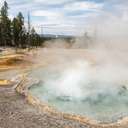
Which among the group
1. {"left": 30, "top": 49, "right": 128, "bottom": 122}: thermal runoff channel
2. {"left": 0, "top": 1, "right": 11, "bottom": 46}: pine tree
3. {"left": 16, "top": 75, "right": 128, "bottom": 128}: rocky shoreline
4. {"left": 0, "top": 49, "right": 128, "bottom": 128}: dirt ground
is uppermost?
{"left": 0, "top": 1, "right": 11, "bottom": 46}: pine tree

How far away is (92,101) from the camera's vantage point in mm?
22734

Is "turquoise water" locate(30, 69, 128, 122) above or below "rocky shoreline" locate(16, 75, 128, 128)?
below

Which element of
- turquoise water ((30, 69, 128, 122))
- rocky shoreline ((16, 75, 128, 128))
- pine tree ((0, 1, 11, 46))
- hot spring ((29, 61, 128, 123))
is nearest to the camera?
rocky shoreline ((16, 75, 128, 128))

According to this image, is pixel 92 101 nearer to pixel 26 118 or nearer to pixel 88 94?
pixel 88 94

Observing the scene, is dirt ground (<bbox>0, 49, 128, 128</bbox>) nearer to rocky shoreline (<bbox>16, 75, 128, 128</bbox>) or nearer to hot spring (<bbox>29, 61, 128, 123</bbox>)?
rocky shoreline (<bbox>16, 75, 128, 128</bbox>)

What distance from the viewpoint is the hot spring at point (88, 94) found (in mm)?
19514

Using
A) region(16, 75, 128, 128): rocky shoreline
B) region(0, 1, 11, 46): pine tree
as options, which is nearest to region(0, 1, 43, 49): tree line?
region(0, 1, 11, 46): pine tree

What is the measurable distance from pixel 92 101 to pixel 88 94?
2.67 metres

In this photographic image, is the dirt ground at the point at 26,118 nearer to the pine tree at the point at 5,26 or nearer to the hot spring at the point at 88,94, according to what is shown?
the hot spring at the point at 88,94

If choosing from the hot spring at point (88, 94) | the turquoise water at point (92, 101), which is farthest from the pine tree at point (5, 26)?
the turquoise water at point (92, 101)

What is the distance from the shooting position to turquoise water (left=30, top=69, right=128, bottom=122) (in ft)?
→ 62.2

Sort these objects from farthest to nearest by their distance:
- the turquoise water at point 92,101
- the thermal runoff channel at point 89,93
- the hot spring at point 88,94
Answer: the thermal runoff channel at point 89,93, the hot spring at point 88,94, the turquoise water at point 92,101

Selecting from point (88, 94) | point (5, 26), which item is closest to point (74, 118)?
point (88, 94)

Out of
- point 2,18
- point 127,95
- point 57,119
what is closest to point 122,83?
point 127,95
